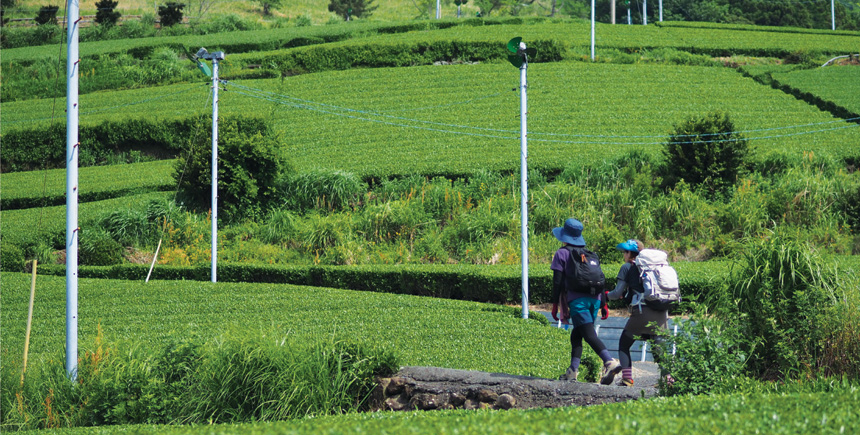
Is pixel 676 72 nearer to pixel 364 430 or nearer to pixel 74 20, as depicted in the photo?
pixel 74 20

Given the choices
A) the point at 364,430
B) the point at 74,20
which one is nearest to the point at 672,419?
the point at 364,430

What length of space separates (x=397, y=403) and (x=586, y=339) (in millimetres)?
2124

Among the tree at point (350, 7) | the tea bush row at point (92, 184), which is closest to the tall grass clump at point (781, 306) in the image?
the tea bush row at point (92, 184)

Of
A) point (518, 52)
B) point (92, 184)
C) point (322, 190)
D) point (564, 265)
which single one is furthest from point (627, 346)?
point (92, 184)

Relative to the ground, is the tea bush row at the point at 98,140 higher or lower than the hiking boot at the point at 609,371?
higher

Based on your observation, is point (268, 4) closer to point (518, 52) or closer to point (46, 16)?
point (46, 16)

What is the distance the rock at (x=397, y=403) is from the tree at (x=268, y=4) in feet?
245

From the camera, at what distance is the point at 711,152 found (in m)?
20.9

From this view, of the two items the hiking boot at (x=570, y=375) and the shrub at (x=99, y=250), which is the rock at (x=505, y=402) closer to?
the hiking boot at (x=570, y=375)

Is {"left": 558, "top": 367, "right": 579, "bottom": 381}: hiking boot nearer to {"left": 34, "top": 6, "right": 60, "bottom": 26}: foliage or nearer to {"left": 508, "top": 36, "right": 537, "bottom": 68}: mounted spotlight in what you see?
{"left": 508, "top": 36, "right": 537, "bottom": 68}: mounted spotlight

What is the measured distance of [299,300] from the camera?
14133mm

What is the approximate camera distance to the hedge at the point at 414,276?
14938 mm

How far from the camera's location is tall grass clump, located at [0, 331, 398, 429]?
7.16 metres

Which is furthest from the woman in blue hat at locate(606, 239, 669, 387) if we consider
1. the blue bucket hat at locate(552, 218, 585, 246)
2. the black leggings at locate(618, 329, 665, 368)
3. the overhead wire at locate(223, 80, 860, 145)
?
the overhead wire at locate(223, 80, 860, 145)
